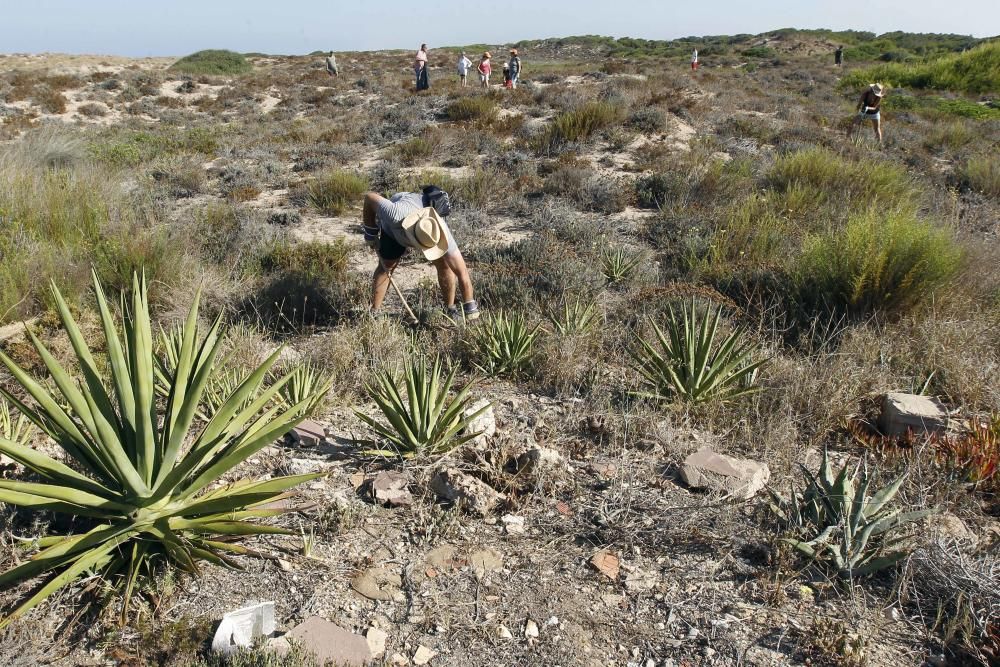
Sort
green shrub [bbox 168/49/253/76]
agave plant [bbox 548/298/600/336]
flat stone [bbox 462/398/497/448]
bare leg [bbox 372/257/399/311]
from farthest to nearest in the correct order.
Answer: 1. green shrub [bbox 168/49/253/76]
2. bare leg [bbox 372/257/399/311]
3. agave plant [bbox 548/298/600/336]
4. flat stone [bbox 462/398/497/448]

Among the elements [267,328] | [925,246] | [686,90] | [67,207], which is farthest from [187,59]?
[925,246]

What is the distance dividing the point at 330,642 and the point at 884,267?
484cm

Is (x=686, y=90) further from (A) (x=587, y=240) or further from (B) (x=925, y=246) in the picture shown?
(B) (x=925, y=246)

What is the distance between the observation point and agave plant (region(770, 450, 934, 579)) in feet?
7.88

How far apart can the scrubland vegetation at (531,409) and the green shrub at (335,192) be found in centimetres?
9

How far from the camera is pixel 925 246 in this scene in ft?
15.8

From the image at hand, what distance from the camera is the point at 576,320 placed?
4.60 meters

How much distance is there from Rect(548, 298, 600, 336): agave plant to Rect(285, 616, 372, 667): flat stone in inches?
106

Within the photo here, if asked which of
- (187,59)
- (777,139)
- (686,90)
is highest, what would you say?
(187,59)

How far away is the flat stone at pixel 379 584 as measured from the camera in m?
2.38

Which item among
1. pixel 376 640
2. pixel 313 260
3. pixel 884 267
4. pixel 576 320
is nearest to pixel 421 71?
pixel 313 260

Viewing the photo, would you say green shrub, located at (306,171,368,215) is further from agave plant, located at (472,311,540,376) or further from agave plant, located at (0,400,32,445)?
agave plant, located at (0,400,32,445)

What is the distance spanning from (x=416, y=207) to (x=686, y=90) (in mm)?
14409

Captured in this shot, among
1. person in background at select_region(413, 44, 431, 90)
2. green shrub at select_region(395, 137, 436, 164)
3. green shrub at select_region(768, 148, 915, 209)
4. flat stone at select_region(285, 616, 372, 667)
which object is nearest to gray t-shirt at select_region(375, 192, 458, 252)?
flat stone at select_region(285, 616, 372, 667)
